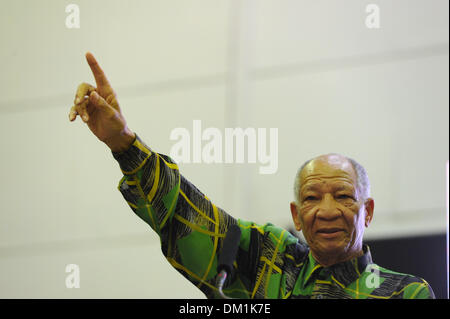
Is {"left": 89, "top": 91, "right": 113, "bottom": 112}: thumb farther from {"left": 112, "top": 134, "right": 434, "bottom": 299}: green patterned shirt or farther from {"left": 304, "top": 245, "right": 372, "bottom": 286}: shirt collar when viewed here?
{"left": 304, "top": 245, "right": 372, "bottom": 286}: shirt collar

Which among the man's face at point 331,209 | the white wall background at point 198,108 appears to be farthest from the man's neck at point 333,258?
the white wall background at point 198,108

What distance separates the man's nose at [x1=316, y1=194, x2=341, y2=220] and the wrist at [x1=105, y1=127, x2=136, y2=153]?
547 mm

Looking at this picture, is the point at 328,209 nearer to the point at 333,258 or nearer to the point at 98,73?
the point at 333,258

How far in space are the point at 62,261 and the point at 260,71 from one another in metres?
1.51

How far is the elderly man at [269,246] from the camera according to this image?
187 cm

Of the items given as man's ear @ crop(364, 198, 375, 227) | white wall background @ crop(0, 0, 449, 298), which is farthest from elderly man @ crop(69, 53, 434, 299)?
white wall background @ crop(0, 0, 449, 298)

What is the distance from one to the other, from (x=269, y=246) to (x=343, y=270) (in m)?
0.24

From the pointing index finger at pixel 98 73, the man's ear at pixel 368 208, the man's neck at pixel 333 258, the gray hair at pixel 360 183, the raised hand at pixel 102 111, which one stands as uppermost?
the pointing index finger at pixel 98 73

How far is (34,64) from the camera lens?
4.08 meters

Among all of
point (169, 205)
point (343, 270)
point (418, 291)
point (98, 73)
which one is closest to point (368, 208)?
point (343, 270)

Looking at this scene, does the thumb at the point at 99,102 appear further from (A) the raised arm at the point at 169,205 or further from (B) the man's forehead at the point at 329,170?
(B) the man's forehead at the point at 329,170

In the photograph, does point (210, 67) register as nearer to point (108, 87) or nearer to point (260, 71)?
point (260, 71)

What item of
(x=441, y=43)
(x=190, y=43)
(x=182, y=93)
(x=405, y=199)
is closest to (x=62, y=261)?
(x=182, y=93)

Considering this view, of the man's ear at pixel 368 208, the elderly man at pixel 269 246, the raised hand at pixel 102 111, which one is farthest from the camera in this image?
the man's ear at pixel 368 208
